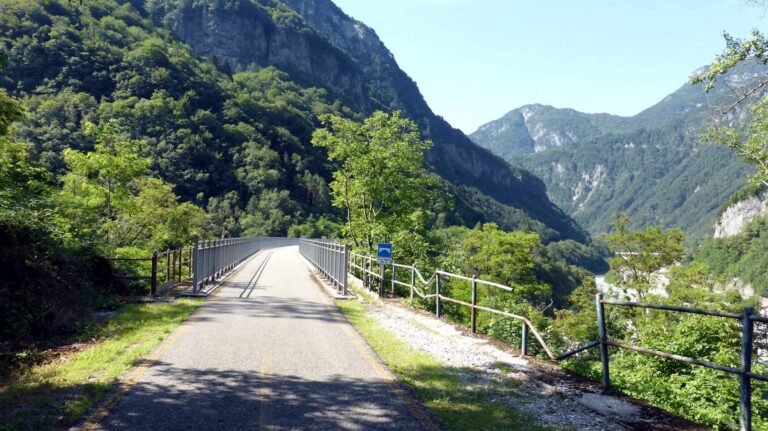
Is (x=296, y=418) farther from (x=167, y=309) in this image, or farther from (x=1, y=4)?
(x=1, y=4)

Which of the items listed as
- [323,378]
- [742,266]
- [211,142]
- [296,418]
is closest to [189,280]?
[323,378]

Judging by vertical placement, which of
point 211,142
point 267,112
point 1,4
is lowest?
point 211,142

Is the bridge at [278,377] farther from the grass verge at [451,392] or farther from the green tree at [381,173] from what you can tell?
the green tree at [381,173]

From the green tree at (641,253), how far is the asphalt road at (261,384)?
28.6 meters

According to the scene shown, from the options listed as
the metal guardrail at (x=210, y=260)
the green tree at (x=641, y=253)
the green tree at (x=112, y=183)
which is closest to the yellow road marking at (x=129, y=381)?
the metal guardrail at (x=210, y=260)

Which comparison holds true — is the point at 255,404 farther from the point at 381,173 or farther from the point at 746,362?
the point at 381,173

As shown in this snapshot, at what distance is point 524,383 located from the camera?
21.5ft

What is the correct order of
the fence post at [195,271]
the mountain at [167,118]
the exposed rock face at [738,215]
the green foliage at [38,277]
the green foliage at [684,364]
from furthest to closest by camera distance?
1. the exposed rock face at [738,215]
2. the mountain at [167,118]
3. the fence post at [195,271]
4. the green foliage at [38,277]
5. the green foliage at [684,364]

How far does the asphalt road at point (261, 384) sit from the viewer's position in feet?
15.7

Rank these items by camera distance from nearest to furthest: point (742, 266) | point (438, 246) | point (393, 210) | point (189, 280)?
point (189, 280)
point (438, 246)
point (393, 210)
point (742, 266)

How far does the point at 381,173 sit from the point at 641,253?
20338 millimetres

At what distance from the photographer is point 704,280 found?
29.1 m

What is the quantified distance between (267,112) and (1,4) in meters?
69.2

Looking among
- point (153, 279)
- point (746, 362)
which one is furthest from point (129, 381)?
point (153, 279)
